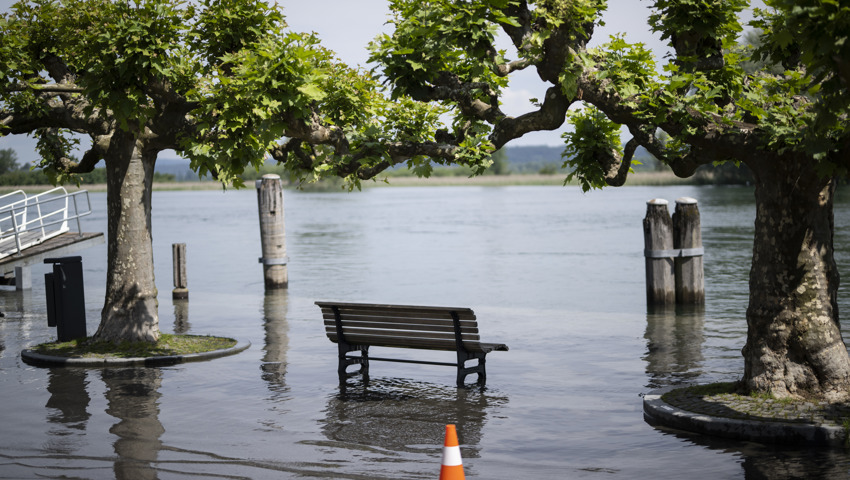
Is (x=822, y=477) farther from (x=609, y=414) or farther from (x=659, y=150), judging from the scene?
(x=659, y=150)

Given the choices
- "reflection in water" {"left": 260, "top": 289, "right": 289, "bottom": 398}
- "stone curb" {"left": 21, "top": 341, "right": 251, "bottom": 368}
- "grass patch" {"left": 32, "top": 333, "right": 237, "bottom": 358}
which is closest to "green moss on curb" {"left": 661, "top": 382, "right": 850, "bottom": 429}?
"reflection in water" {"left": 260, "top": 289, "right": 289, "bottom": 398}

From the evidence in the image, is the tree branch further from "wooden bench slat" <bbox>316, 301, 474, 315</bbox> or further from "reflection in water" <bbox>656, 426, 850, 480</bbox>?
"reflection in water" <bbox>656, 426, 850, 480</bbox>

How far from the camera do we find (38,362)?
13.7 m

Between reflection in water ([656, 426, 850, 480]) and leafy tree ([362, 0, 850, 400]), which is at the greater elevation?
leafy tree ([362, 0, 850, 400])

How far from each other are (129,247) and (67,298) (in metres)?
1.33

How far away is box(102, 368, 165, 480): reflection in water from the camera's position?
8336mm

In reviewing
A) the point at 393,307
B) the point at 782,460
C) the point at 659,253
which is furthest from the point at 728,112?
the point at 659,253

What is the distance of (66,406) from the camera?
35.6 ft

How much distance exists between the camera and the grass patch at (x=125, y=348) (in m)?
13.8

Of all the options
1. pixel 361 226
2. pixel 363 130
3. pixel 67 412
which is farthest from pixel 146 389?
pixel 361 226

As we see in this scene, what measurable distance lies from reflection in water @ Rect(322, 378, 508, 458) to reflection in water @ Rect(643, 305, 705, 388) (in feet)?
8.25

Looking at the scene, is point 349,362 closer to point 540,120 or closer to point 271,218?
point 540,120

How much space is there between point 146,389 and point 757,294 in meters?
6.93

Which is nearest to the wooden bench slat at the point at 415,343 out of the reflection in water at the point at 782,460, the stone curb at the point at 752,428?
the stone curb at the point at 752,428
